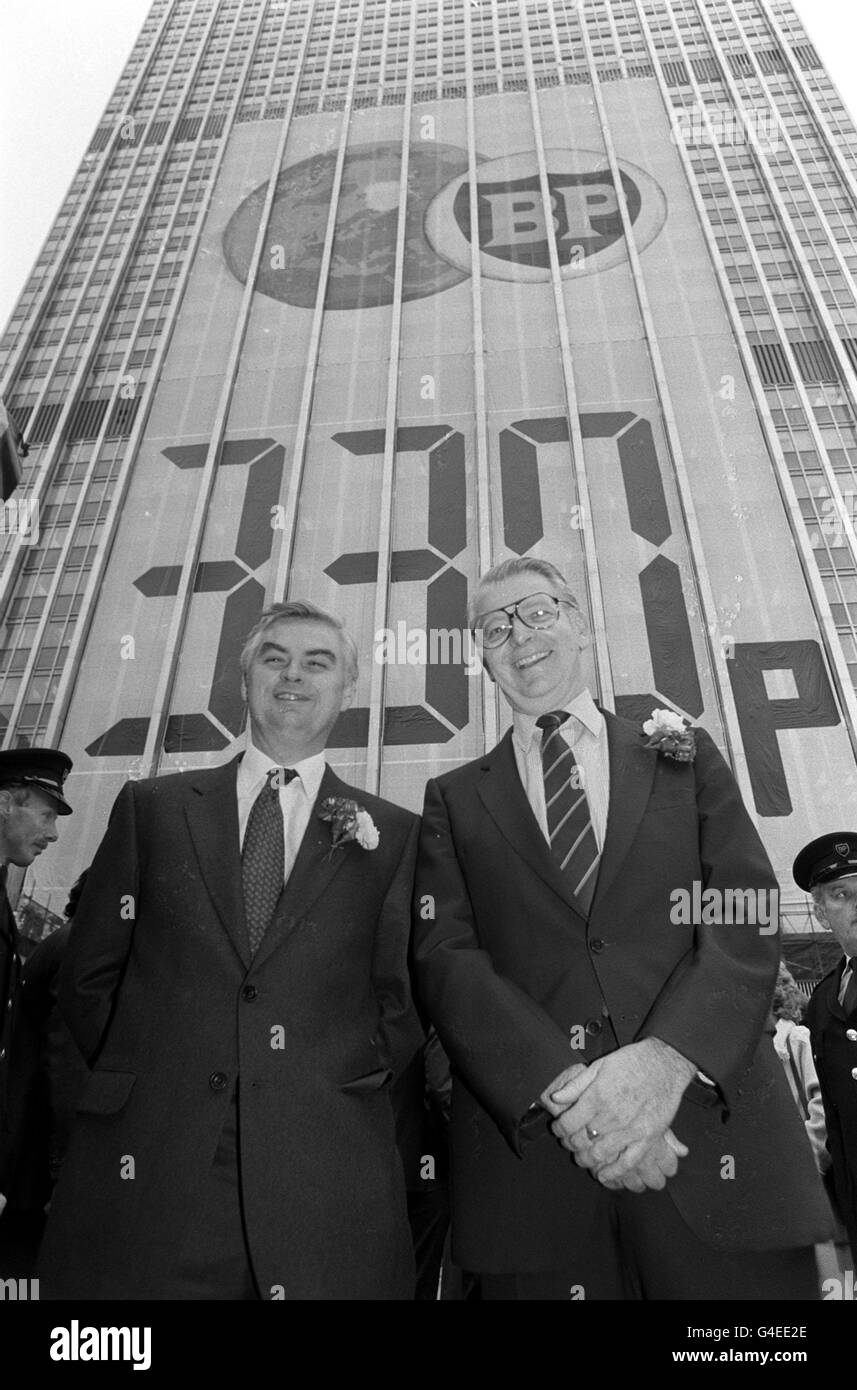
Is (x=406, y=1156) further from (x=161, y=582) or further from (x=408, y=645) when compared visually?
(x=161, y=582)

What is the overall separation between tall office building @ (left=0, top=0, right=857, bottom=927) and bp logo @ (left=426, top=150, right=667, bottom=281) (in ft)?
0.21

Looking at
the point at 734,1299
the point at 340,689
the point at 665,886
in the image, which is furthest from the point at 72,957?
the point at 734,1299

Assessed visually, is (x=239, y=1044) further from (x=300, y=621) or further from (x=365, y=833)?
(x=300, y=621)

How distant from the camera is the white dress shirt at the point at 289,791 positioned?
221cm

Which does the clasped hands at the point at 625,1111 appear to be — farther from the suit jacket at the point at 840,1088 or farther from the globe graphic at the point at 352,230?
the globe graphic at the point at 352,230

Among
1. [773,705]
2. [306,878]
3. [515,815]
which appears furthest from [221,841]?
[773,705]

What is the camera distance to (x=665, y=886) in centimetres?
193

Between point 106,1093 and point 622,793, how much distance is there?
144 cm

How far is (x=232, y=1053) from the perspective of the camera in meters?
→ 1.81

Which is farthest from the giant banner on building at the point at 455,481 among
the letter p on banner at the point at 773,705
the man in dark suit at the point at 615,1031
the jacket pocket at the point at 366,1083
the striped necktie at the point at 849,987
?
the jacket pocket at the point at 366,1083

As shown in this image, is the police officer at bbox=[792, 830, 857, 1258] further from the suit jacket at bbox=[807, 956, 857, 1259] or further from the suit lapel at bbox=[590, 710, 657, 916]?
the suit lapel at bbox=[590, 710, 657, 916]

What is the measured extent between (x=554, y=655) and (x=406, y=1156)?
1.55m

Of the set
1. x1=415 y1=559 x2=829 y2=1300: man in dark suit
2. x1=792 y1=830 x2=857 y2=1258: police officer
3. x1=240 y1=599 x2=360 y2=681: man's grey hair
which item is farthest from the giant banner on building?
x1=415 y1=559 x2=829 y2=1300: man in dark suit

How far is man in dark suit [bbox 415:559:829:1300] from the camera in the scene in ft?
5.40
